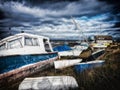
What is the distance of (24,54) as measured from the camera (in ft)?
7.80

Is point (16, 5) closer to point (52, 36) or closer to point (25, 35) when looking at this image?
point (25, 35)

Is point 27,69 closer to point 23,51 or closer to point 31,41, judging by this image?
point 23,51

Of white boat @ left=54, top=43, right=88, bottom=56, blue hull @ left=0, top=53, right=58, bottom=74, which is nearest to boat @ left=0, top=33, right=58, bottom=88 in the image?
blue hull @ left=0, top=53, right=58, bottom=74

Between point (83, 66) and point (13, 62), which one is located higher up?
point (13, 62)

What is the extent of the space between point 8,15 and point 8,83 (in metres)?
0.95

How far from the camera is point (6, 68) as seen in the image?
2.34m

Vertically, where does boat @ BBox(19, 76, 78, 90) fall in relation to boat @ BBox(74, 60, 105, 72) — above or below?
below

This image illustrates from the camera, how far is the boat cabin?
239 centimetres

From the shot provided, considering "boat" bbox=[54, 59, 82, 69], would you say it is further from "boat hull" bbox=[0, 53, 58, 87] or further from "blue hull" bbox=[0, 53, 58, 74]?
"blue hull" bbox=[0, 53, 58, 74]

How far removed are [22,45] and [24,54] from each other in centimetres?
13

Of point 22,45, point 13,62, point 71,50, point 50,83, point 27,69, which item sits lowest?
point 50,83

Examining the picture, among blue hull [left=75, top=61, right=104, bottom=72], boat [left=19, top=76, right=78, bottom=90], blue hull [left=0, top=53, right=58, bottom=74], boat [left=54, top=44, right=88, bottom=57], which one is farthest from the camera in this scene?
boat [left=54, top=44, right=88, bottom=57]

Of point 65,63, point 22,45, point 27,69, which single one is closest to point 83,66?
point 65,63

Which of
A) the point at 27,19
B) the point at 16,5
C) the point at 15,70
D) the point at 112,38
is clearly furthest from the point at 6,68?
the point at 112,38
